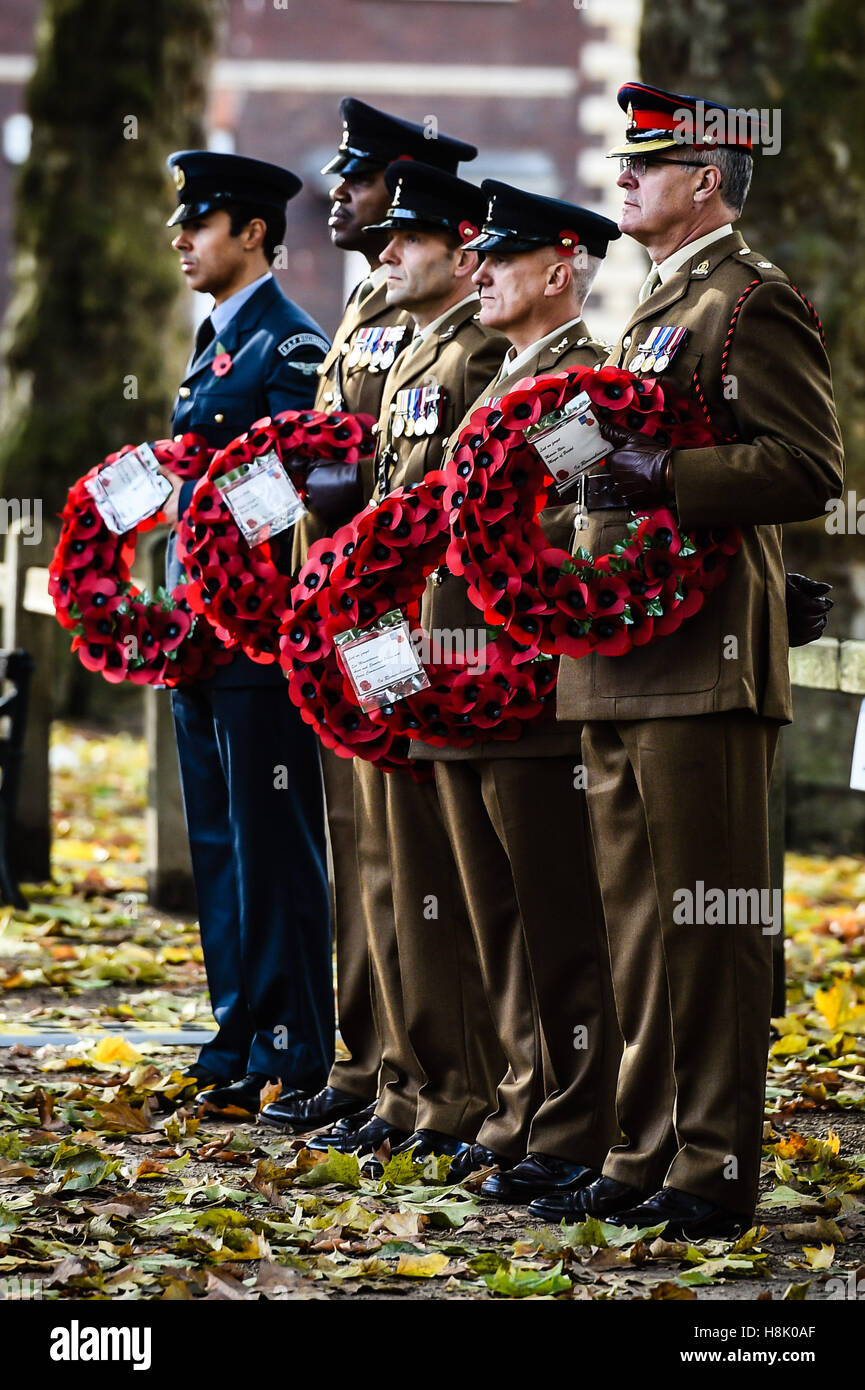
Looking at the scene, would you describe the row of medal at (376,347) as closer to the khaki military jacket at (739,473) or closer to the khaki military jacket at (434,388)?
the khaki military jacket at (434,388)

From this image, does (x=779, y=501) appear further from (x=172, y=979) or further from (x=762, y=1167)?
A: (x=172, y=979)

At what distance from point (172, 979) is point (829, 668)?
8.37 feet

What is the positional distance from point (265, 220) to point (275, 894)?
6.05 ft

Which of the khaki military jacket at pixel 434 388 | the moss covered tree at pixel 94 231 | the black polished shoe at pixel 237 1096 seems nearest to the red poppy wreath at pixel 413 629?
the khaki military jacket at pixel 434 388

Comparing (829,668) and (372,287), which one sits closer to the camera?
(372,287)

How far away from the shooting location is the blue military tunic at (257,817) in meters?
5.65

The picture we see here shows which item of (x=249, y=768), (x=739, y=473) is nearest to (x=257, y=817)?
(x=249, y=768)

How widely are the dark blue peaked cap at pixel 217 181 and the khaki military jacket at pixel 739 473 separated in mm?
1787

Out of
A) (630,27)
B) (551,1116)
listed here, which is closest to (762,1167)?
(551,1116)

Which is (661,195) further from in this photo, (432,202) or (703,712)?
(703,712)

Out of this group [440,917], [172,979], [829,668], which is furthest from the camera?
[172,979]

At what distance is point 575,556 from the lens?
14.3 feet

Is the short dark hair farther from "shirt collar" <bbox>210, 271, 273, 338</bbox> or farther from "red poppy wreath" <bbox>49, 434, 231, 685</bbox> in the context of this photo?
"red poppy wreath" <bbox>49, 434, 231, 685</bbox>

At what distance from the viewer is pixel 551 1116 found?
468 centimetres
